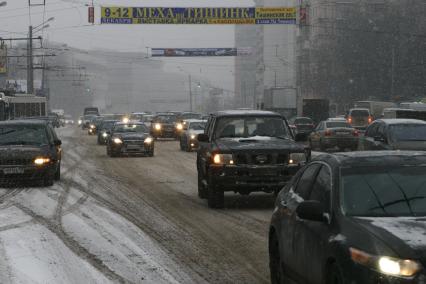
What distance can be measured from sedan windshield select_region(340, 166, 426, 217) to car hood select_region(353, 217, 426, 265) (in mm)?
210

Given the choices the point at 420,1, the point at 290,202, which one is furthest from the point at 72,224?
the point at 420,1

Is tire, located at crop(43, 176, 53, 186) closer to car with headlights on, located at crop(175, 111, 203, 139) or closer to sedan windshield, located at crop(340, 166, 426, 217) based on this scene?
sedan windshield, located at crop(340, 166, 426, 217)

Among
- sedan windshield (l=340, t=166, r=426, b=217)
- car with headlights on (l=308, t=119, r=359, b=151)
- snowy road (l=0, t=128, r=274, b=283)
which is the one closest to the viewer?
sedan windshield (l=340, t=166, r=426, b=217)

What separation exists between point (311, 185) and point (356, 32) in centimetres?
9435

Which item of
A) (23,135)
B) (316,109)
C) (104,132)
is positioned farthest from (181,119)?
(23,135)

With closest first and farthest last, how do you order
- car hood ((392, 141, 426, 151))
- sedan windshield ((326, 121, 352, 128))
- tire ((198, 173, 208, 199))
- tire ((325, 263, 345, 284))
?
tire ((325, 263, 345, 284)), tire ((198, 173, 208, 199)), car hood ((392, 141, 426, 151)), sedan windshield ((326, 121, 352, 128))

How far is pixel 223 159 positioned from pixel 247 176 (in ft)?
1.82

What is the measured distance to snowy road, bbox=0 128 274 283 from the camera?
9.87 m

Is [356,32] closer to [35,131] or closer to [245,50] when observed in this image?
[245,50]

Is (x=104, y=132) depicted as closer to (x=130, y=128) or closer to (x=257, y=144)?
(x=130, y=128)

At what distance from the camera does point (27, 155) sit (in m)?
A: 21.7

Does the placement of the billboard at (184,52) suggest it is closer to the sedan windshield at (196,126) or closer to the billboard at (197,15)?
the billboard at (197,15)

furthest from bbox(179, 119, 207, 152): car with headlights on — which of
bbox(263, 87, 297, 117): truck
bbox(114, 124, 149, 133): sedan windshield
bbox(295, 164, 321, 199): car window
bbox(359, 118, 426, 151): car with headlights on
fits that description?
bbox(295, 164, 321, 199): car window

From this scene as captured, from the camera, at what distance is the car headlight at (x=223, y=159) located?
16.7 meters
